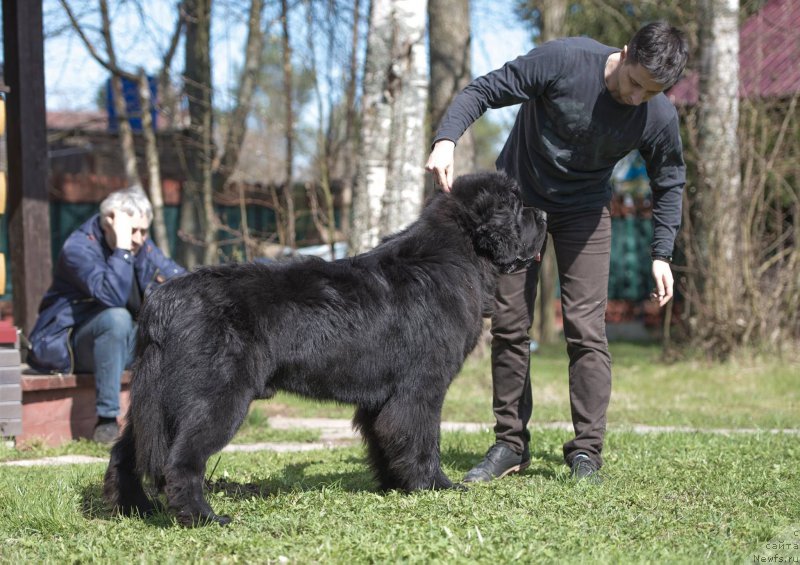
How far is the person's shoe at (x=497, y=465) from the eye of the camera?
14.6 ft

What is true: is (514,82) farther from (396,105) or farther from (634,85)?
(396,105)

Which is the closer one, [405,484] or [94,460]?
[405,484]

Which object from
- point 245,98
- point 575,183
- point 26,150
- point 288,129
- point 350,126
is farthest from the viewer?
point 245,98

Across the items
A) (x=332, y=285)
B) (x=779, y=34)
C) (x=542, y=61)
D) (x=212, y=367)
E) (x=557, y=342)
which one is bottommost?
(x=557, y=342)

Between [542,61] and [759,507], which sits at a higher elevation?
[542,61]

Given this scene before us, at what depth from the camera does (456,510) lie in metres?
3.65

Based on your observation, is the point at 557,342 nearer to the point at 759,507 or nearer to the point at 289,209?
the point at 289,209

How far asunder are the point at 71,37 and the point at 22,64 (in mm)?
6054

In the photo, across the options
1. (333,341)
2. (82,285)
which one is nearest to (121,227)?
(82,285)

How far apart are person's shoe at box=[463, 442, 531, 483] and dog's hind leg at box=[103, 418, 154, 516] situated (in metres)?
1.66

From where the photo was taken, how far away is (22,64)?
6629mm

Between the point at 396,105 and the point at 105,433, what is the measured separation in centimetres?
399

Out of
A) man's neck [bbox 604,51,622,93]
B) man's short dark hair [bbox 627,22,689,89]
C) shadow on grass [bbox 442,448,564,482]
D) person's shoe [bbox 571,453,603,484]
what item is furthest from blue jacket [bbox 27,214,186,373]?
man's short dark hair [bbox 627,22,689,89]

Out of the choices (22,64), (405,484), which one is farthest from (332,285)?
(22,64)
